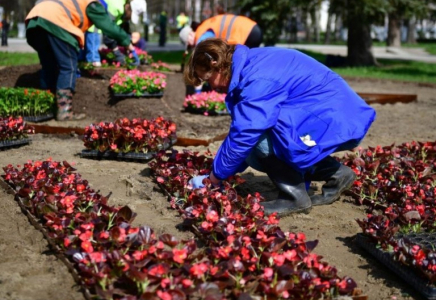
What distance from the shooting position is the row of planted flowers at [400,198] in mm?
3627

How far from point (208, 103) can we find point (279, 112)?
490 centimetres

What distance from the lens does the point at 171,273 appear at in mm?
3217

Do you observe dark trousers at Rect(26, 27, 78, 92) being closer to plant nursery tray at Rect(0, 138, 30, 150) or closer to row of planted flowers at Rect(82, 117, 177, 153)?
plant nursery tray at Rect(0, 138, 30, 150)

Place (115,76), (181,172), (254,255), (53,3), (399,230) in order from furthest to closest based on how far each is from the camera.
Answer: (115,76) → (53,3) → (181,172) → (399,230) → (254,255)

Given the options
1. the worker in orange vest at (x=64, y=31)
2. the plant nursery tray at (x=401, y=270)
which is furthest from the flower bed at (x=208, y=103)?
the plant nursery tray at (x=401, y=270)

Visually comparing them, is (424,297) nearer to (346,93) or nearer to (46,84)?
(346,93)

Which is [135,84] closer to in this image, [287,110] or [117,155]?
[117,155]

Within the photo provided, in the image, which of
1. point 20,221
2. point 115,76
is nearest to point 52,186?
point 20,221

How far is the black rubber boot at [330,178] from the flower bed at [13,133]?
3158 mm

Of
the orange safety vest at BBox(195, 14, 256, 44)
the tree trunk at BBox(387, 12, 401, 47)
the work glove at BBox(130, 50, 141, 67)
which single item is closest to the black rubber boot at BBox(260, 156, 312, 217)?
the orange safety vest at BBox(195, 14, 256, 44)

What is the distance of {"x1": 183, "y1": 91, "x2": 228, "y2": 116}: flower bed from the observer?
30.4ft

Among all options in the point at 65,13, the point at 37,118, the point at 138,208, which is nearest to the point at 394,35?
the point at 65,13

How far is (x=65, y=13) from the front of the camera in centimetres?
819

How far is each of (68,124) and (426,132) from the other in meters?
4.67
